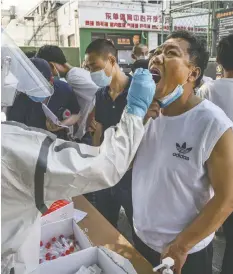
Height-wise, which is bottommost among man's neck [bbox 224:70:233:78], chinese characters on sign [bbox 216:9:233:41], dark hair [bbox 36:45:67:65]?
man's neck [bbox 224:70:233:78]

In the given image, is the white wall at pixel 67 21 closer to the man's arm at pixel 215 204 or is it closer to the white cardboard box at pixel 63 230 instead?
the white cardboard box at pixel 63 230

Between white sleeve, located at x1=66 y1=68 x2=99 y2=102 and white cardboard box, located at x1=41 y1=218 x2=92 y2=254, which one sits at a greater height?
white sleeve, located at x1=66 y1=68 x2=99 y2=102

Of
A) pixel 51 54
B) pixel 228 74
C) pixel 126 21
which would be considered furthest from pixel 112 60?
pixel 126 21

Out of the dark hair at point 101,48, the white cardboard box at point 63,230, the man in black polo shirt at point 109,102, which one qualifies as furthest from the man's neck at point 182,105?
the dark hair at point 101,48

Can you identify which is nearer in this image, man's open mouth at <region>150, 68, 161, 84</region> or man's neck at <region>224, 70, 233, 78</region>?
man's open mouth at <region>150, 68, 161, 84</region>

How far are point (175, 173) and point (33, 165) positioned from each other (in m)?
0.64

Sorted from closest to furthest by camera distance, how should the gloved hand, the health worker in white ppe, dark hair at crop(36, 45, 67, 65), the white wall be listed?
the health worker in white ppe
the gloved hand
dark hair at crop(36, 45, 67, 65)
the white wall

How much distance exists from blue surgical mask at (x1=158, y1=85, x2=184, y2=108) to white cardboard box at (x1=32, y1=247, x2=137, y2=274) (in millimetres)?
675

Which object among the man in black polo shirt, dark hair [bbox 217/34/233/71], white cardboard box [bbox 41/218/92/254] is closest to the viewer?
white cardboard box [bbox 41/218/92/254]

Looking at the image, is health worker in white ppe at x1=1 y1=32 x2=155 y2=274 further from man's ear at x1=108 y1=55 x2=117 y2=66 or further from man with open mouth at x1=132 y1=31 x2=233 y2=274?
man's ear at x1=108 y1=55 x2=117 y2=66

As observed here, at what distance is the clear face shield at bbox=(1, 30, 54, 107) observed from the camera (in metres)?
0.77

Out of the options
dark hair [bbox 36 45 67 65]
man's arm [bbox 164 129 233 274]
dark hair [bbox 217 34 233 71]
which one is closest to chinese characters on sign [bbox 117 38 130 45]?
dark hair [bbox 36 45 67 65]

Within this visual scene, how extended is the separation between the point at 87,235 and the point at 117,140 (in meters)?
0.75

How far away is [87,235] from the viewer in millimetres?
1422
